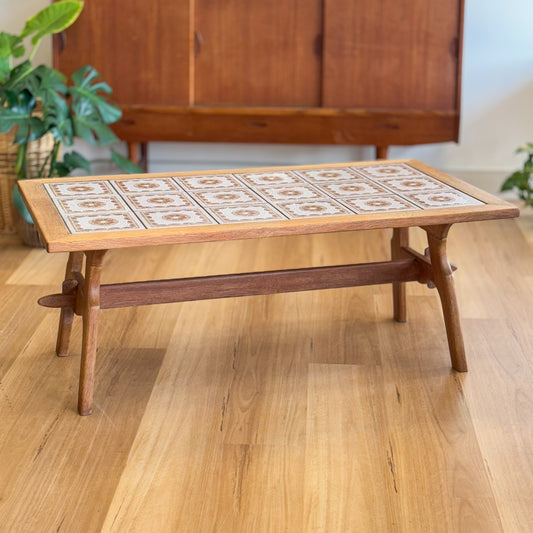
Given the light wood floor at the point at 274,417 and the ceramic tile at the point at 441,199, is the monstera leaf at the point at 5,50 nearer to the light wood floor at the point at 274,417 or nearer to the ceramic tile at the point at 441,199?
the light wood floor at the point at 274,417

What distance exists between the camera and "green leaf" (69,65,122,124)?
375 cm

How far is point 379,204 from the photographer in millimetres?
2506

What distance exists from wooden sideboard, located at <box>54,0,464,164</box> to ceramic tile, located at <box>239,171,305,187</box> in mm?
1383

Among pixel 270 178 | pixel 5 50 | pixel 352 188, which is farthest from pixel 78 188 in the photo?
pixel 5 50

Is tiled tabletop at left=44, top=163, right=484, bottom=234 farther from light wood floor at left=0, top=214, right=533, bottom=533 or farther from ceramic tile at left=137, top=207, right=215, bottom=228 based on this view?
light wood floor at left=0, top=214, right=533, bottom=533

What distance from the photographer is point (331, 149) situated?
476 centimetres

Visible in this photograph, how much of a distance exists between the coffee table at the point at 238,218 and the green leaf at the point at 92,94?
1.12 m

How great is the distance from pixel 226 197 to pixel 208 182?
0.65 feet

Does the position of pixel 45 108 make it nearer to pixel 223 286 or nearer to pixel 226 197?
pixel 226 197

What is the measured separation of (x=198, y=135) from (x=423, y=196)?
1.87 m

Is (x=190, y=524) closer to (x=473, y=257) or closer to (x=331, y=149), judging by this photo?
(x=473, y=257)

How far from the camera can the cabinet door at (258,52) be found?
4.14m

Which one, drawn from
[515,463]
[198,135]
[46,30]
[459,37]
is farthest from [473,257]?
[46,30]

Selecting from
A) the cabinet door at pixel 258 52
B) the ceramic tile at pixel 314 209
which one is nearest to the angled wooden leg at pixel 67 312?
the ceramic tile at pixel 314 209
